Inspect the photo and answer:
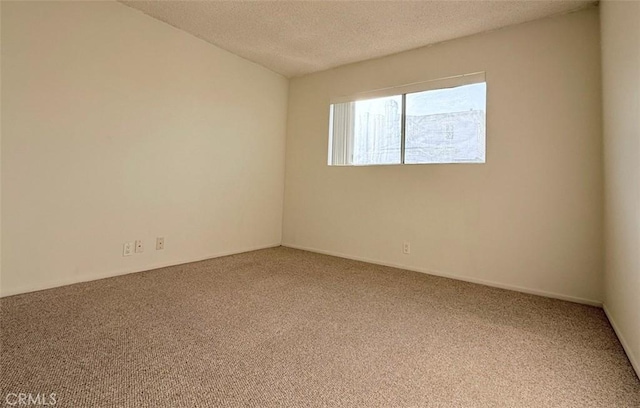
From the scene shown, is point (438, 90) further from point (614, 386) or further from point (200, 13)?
point (614, 386)

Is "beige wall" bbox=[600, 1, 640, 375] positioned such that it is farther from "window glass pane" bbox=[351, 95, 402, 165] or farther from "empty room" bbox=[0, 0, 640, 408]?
"window glass pane" bbox=[351, 95, 402, 165]

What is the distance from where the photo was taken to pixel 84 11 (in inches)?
94.0

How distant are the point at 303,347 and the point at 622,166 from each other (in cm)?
215

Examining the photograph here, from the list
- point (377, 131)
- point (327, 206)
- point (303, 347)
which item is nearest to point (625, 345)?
point (303, 347)

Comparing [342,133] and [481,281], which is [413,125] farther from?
[481,281]

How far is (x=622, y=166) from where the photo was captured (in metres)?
1.74

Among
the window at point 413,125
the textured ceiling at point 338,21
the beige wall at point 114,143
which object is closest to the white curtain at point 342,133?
the window at point 413,125

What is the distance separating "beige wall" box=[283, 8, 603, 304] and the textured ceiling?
204 millimetres

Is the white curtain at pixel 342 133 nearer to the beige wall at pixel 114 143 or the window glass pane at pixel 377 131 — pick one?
the window glass pane at pixel 377 131

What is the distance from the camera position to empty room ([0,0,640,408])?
4.53ft

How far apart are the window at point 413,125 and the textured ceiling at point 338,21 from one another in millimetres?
476

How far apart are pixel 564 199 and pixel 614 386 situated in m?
1.62

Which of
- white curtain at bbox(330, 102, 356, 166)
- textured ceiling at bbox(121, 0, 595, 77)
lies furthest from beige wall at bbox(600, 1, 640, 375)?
white curtain at bbox(330, 102, 356, 166)

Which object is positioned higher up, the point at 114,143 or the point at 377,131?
the point at 377,131
